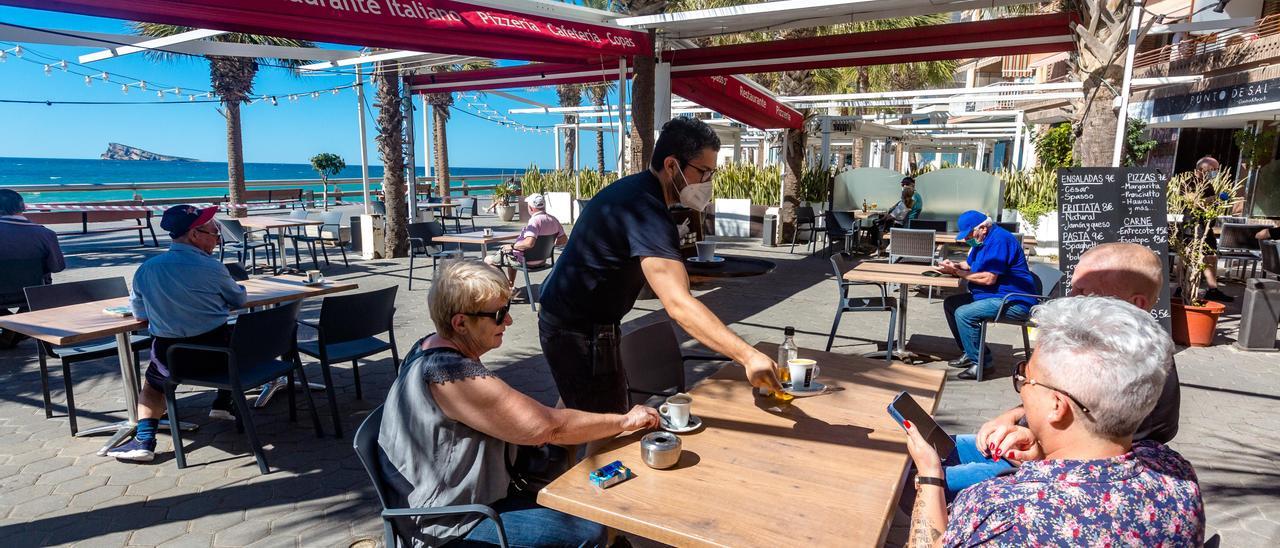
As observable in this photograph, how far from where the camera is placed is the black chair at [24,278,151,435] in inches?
151

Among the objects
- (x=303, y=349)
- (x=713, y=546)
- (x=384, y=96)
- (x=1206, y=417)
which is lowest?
(x=1206, y=417)

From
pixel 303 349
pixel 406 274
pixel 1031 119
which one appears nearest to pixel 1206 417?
pixel 303 349

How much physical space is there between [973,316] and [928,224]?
5734mm

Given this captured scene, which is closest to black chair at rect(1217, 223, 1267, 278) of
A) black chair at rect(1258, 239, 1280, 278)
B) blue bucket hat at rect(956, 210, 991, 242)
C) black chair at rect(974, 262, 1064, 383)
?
black chair at rect(1258, 239, 1280, 278)

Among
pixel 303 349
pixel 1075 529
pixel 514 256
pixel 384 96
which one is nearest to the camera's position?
pixel 1075 529

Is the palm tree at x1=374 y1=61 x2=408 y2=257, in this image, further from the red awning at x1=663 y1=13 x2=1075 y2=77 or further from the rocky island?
the rocky island

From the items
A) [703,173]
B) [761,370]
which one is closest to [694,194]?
[703,173]

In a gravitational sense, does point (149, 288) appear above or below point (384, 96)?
below

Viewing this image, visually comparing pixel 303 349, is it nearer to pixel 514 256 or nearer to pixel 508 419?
pixel 508 419

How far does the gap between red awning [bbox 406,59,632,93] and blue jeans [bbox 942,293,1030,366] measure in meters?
6.17

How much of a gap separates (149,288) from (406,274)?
6051 mm

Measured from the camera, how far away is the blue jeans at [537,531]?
1.85m

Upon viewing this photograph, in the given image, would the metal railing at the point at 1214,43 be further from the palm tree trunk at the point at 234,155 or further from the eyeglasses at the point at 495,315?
the palm tree trunk at the point at 234,155

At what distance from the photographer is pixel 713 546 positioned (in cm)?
139
